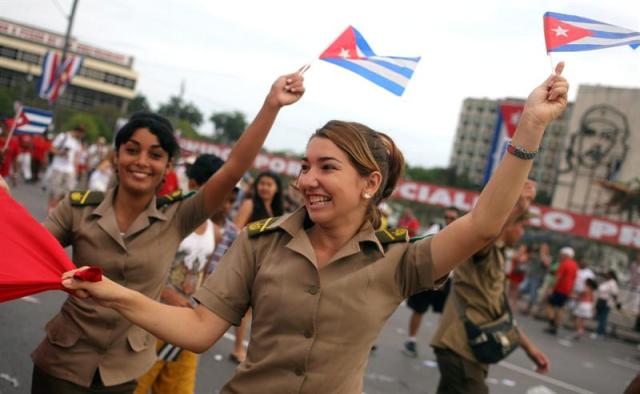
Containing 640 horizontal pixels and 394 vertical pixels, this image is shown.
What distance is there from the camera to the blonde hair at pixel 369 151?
1.89 metres

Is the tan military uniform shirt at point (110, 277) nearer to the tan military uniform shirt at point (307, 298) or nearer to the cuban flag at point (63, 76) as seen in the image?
the tan military uniform shirt at point (307, 298)

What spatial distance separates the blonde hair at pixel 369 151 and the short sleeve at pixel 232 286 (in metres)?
0.44

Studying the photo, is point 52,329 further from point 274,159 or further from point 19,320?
point 274,159

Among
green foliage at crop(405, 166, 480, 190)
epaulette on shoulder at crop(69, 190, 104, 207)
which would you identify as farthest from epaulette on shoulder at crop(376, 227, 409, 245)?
green foliage at crop(405, 166, 480, 190)

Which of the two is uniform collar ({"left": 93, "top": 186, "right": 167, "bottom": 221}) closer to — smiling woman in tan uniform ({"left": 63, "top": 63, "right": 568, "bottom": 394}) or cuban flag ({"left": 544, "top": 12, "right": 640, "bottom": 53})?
smiling woman in tan uniform ({"left": 63, "top": 63, "right": 568, "bottom": 394})

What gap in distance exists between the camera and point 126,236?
98.7 inches

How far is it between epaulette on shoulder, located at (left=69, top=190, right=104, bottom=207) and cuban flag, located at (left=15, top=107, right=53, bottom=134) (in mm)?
5468

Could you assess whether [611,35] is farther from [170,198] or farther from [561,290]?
[561,290]

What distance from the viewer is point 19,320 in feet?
17.8

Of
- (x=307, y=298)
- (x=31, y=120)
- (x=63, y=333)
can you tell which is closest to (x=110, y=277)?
(x=63, y=333)

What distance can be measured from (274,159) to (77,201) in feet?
77.1

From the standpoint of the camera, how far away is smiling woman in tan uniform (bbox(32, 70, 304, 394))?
2381 mm

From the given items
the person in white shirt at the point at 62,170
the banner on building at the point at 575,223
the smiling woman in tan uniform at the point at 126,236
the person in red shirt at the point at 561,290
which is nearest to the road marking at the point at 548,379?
the person in red shirt at the point at 561,290

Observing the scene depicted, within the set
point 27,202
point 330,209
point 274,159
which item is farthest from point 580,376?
point 274,159
